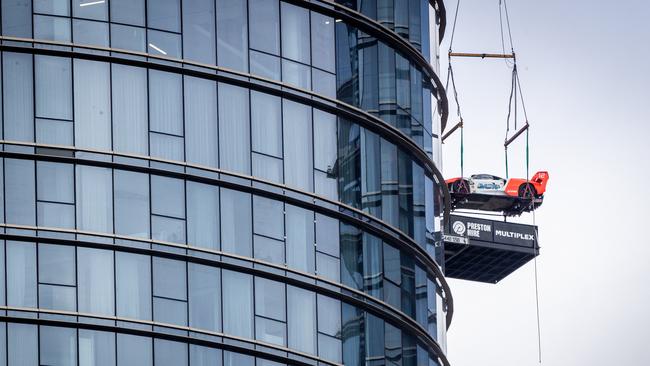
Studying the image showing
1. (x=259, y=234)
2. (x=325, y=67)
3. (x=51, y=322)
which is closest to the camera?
(x=51, y=322)

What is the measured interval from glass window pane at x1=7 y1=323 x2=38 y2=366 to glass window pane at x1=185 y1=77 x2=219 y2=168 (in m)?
8.14

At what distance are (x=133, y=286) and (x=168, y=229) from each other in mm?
2372

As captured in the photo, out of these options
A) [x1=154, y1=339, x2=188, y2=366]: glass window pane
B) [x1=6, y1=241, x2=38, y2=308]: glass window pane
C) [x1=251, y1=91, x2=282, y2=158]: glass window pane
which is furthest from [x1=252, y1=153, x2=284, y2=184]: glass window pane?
[x1=6, y1=241, x2=38, y2=308]: glass window pane

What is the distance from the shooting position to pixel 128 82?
57.9m

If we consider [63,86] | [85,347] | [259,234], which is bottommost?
[85,347]

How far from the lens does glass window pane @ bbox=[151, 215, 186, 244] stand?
5662 cm

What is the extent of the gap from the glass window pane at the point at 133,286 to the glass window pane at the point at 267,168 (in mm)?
5693

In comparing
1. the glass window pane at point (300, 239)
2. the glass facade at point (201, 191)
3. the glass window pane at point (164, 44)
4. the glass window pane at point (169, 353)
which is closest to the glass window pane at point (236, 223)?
the glass facade at point (201, 191)

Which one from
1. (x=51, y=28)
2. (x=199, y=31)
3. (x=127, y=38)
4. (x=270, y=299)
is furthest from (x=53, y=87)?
(x=270, y=299)

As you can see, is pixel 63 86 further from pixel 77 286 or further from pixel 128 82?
pixel 77 286

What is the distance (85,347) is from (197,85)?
10.2m

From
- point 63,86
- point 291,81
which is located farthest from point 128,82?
point 291,81

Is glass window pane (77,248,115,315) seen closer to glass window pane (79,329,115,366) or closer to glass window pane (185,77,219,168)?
glass window pane (79,329,115,366)

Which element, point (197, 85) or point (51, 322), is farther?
point (197, 85)
